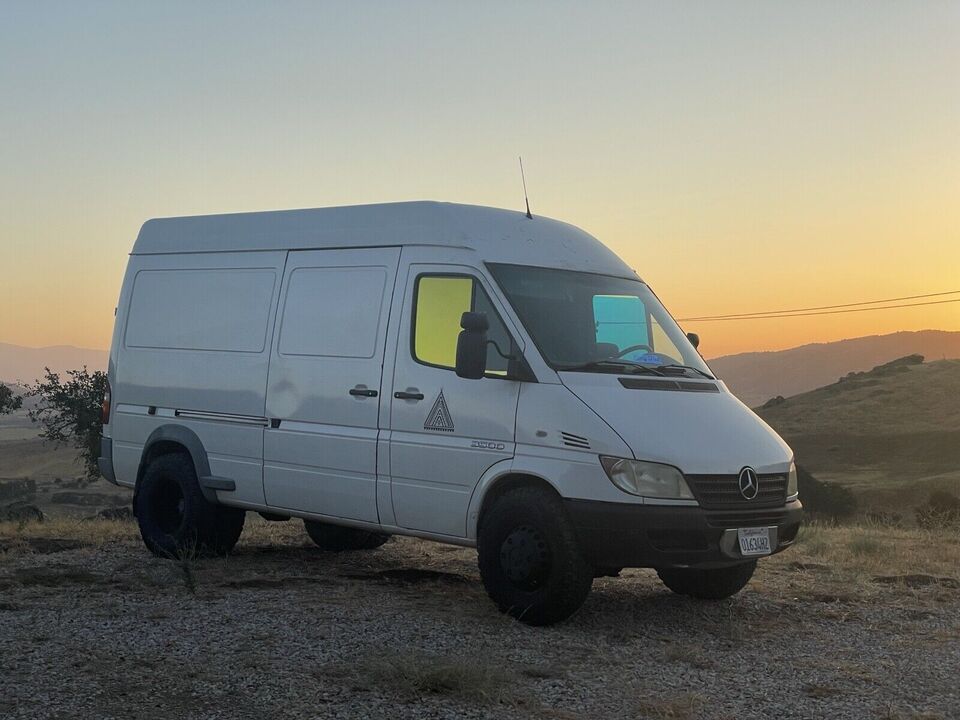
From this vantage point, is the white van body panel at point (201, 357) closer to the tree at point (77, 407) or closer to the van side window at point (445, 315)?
the van side window at point (445, 315)

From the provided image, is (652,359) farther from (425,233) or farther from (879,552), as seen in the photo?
(879,552)

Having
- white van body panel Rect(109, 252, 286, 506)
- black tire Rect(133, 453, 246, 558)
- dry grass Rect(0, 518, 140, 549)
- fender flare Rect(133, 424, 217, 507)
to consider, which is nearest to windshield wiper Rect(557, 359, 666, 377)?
white van body panel Rect(109, 252, 286, 506)

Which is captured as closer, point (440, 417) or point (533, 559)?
point (533, 559)

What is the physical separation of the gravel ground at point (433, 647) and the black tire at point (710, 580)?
13cm

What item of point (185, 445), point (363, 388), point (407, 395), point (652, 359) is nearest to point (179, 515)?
point (185, 445)

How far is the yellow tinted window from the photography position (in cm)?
795

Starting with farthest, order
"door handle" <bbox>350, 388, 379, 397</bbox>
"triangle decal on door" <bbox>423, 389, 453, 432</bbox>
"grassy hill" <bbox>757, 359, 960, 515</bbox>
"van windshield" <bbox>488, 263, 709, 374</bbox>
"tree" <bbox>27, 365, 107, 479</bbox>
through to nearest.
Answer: "grassy hill" <bbox>757, 359, 960, 515</bbox> < "tree" <bbox>27, 365, 107, 479</bbox> < "door handle" <bbox>350, 388, 379, 397</bbox> < "triangle decal on door" <bbox>423, 389, 453, 432</bbox> < "van windshield" <bbox>488, 263, 709, 374</bbox>

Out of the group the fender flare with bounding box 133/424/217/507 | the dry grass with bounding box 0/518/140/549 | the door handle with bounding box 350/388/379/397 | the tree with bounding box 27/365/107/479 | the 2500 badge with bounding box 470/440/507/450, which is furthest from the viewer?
the tree with bounding box 27/365/107/479

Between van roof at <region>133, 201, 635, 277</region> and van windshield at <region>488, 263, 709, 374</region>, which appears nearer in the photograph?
van windshield at <region>488, 263, 709, 374</region>

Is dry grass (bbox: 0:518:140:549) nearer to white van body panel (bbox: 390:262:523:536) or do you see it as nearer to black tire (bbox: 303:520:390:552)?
black tire (bbox: 303:520:390:552)

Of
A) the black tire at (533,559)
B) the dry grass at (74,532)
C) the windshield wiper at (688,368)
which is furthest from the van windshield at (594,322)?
the dry grass at (74,532)

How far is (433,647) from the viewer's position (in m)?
6.69

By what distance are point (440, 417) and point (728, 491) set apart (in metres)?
2.04

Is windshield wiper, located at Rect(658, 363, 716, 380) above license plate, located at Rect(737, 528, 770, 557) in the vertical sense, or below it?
above
